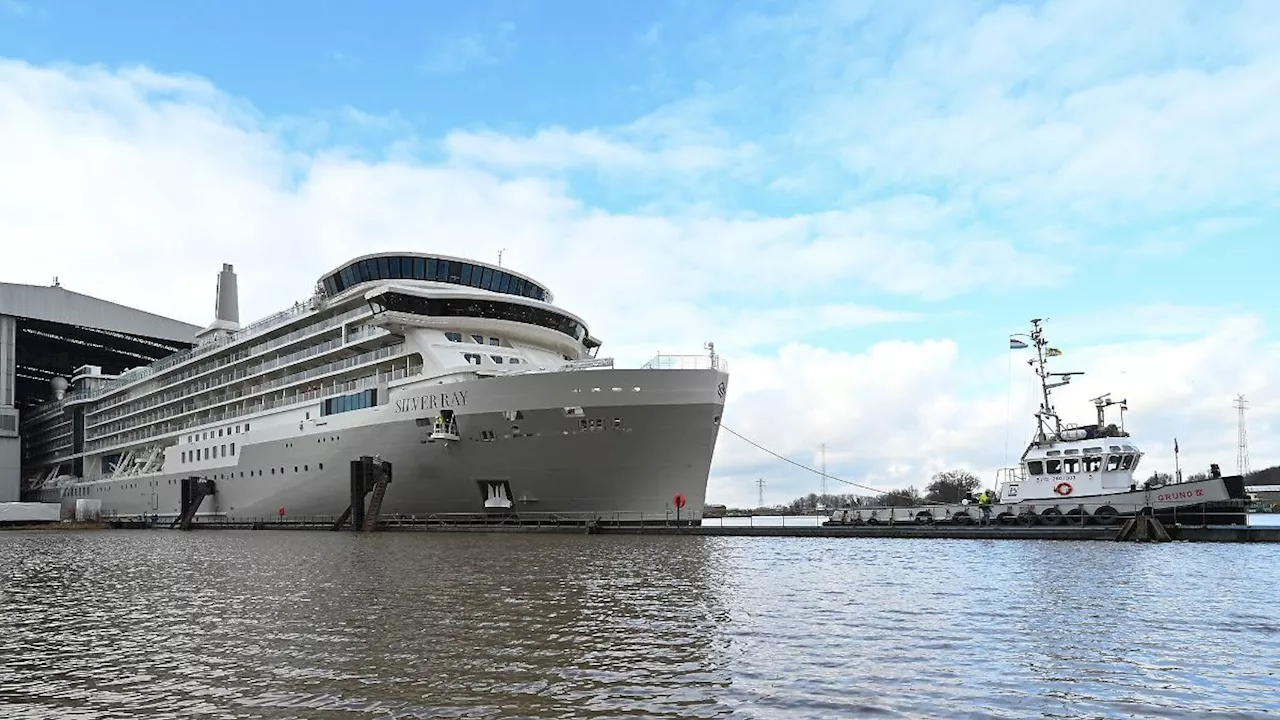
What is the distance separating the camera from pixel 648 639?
1323 centimetres

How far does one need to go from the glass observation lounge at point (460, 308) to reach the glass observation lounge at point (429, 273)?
3.03 metres

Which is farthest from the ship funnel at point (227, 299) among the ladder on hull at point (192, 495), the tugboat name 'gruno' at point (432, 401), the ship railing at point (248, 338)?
the tugboat name 'gruno' at point (432, 401)

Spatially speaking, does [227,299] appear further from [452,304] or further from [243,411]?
[452,304]

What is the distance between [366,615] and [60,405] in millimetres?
84926

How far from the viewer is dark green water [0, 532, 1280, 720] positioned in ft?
31.6

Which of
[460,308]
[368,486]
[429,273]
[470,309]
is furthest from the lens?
[429,273]

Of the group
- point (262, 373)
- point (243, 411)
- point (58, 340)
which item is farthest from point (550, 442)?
point (58, 340)

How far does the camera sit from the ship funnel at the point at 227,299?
74812 mm

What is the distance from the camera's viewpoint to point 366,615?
51.4 ft

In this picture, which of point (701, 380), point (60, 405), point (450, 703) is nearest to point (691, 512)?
point (701, 380)

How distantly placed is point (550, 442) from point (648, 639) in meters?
23.8

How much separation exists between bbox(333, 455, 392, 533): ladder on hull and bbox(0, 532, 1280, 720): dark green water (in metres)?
15.3

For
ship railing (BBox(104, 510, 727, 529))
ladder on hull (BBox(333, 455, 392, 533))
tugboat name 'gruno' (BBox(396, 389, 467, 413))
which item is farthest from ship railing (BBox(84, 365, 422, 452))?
ship railing (BBox(104, 510, 727, 529))

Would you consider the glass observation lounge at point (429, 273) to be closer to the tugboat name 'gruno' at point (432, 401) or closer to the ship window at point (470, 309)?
the ship window at point (470, 309)
